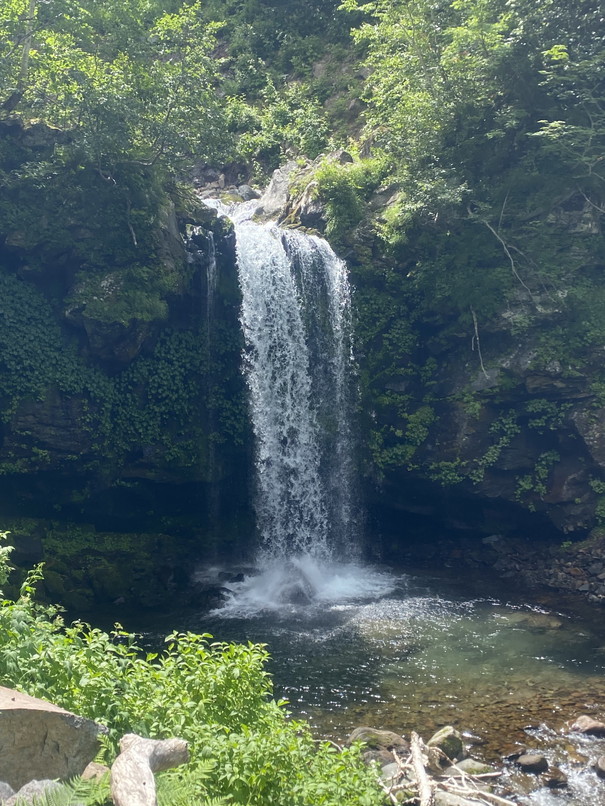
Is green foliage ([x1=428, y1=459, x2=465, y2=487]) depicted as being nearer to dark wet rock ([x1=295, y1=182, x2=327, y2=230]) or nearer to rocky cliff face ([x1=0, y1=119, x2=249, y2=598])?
rocky cliff face ([x1=0, y1=119, x2=249, y2=598])

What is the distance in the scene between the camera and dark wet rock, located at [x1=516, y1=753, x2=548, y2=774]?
25.7 feet

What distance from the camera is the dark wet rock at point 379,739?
26.1 feet

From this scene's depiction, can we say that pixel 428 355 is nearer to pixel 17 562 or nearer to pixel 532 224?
pixel 532 224

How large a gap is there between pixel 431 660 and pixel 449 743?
9.36 feet

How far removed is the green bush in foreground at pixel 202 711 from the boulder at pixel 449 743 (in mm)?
2889

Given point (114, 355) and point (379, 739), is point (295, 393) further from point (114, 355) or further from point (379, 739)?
point (379, 739)

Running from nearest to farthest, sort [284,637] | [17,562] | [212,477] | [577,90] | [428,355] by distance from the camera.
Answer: [284,637] < [17,562] < [577,90] < [212,477] < [428,355]

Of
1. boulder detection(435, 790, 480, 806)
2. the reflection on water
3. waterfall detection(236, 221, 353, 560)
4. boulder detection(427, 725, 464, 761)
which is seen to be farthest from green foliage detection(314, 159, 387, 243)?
boulder detection(435, 790, 480, 806)

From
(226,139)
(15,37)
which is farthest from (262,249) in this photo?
(15,37)

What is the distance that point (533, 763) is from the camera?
25.8 ft

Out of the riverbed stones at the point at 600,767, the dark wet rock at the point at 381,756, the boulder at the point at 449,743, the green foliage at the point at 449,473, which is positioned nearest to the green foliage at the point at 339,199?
the green foliage at the point at 449,473

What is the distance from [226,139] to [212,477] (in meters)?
8.50

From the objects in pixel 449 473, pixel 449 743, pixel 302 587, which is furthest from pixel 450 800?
pixel 449 473

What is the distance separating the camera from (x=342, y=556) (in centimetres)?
1642
